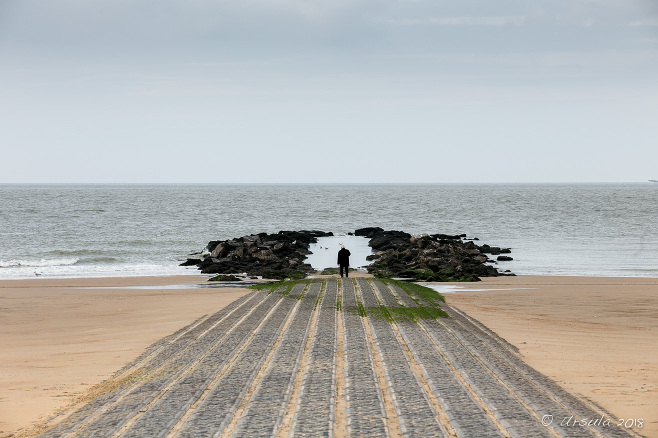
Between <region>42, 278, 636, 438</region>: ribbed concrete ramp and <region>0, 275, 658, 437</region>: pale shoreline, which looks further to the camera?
<region>0, 275, 658, 437</region>: pale shoreline

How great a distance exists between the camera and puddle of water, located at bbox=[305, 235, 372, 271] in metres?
36.8

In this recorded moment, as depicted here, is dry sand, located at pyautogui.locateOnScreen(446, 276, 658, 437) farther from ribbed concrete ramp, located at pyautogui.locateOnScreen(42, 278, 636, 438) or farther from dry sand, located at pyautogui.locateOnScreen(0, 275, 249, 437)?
dry sand, located at pyautogui.locateOnScreen(0, 275, 249, 437)

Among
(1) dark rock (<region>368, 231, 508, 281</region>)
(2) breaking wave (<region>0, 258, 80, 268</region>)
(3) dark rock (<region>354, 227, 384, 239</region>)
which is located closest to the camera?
(1) dark rock (<region>368, 231, 508, 281</region>)

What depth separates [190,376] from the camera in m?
10.1

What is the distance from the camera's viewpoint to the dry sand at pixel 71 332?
370 inches

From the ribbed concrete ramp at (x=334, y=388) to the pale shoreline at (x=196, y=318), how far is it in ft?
1.78

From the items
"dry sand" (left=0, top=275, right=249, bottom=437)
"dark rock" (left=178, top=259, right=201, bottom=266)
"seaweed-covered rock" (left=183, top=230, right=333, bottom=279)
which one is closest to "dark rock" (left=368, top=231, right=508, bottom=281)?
"seaweed-covered rock" (left=183, top=230, right=333, bottom=279)

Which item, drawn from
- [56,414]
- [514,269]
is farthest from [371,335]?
[514,269]

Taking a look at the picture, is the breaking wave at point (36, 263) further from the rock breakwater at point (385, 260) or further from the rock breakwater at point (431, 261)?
the rock breakwater at point (431, 261)

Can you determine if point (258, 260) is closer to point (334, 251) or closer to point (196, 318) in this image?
point (334, 251)

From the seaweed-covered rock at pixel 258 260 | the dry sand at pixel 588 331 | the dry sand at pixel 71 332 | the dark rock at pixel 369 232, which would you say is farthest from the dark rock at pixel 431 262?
the dark rock at pixel 369 232

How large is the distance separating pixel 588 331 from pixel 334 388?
8.30 meters

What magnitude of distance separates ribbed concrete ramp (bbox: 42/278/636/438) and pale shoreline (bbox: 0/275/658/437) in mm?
543

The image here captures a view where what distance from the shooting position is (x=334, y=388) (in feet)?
30.5
